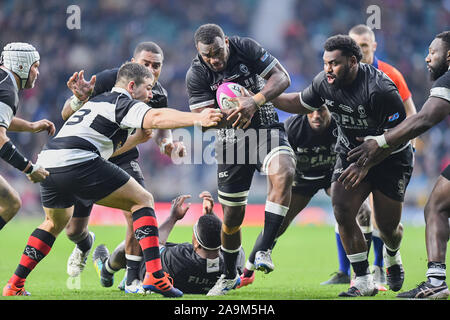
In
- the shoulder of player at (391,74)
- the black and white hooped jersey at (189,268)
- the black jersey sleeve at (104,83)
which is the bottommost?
the black and white hooped jersey at (189,268)

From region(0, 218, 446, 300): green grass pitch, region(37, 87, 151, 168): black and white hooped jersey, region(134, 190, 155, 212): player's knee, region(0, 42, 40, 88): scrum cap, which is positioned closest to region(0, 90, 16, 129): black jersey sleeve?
region(0, 42, 40, 88): scrum cap

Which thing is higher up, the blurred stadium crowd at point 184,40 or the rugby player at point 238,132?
the blurred stadium crowd at point 184,40

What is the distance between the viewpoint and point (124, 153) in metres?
7.46

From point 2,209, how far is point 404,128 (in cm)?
412

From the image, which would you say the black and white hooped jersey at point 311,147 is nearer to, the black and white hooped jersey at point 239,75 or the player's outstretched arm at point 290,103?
the black and white hooped jersey at point 239,75

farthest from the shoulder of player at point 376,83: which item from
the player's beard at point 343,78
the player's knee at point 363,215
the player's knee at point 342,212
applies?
the player's knee at point 363,215

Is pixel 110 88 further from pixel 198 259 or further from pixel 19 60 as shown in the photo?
pixel 198 259

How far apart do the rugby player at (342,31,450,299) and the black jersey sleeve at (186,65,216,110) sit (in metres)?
1.97

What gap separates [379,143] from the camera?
588cm

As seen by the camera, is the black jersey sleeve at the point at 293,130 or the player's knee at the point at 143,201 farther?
the black jersey sleeve at the point at 293,130

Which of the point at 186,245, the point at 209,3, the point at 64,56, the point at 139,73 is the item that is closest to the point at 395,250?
the point at 186,245

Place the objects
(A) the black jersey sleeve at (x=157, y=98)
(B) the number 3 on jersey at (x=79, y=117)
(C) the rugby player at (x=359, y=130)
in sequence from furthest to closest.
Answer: (A) the black jersey sleeve at (x=157, y=98)
(C) the rugby player at (x=359, y=130)
(B) the number 3 on jersey at (x=79, y=117)

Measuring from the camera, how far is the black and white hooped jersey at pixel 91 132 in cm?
587

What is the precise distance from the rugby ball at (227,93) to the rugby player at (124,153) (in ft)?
2.79
